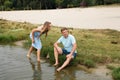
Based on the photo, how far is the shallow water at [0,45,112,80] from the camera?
35.4ft

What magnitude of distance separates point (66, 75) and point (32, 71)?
49.8 inches

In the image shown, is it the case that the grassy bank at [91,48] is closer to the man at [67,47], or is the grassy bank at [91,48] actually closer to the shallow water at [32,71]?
the man at [67,47]

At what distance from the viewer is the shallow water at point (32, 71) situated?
10781 mm

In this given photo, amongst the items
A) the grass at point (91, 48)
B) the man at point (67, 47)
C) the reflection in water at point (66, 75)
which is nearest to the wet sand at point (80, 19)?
the grass at point (91, 48)

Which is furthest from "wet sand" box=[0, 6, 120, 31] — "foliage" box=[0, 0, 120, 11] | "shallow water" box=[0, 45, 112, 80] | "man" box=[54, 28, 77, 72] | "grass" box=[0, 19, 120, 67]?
"foliage" box=[0, 0, 120, 11]

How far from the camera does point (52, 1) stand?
4013 inches

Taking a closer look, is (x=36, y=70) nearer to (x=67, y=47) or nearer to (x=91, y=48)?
(x=67, y=47)

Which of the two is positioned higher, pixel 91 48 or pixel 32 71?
pixel 91 48

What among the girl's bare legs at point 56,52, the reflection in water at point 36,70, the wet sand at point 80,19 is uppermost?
the girl's bare legs at point 56,52

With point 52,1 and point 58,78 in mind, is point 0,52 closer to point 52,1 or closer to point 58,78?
point 58,78

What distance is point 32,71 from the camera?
1160 cm

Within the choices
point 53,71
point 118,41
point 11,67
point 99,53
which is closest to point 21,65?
point 11,67

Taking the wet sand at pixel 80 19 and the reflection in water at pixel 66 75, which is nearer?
the reflection in water at pixel 66 75

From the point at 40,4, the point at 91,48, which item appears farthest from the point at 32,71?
the point at 40,4
